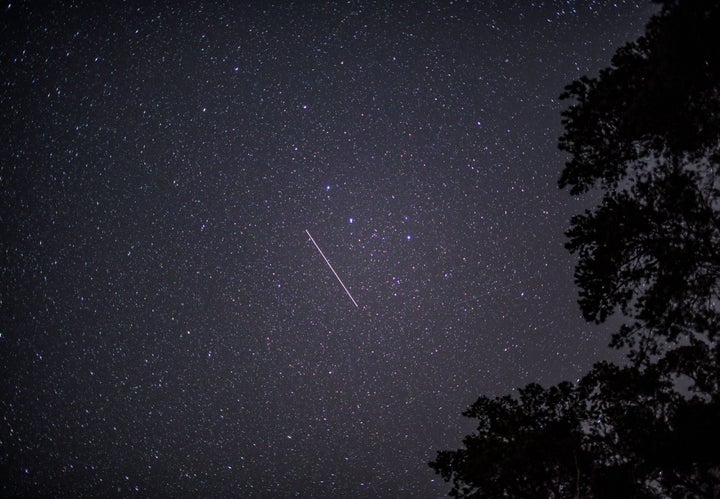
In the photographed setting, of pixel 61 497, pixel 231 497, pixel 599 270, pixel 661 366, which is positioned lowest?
pixel 661 366

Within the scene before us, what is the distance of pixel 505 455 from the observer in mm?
4727

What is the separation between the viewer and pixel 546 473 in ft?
16.5

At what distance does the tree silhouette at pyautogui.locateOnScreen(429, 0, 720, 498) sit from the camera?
404 centimetres

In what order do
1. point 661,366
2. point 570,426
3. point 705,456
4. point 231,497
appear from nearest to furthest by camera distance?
point 705,456
point 661,366
point 570,426
point 231,497

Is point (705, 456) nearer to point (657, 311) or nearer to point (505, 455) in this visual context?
point (657, 311)

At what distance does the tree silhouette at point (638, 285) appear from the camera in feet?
13.2

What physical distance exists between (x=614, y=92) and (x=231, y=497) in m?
222

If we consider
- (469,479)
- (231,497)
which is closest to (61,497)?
(231,497)

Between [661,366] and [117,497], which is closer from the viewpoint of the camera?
[661,366]

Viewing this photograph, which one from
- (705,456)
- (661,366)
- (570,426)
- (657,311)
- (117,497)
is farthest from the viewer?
(117,497)

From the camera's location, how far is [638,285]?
15.2 ft

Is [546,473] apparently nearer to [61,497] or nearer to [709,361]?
[709,361]

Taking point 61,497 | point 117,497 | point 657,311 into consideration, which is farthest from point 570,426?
point 61,497

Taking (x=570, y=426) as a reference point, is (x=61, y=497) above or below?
above
